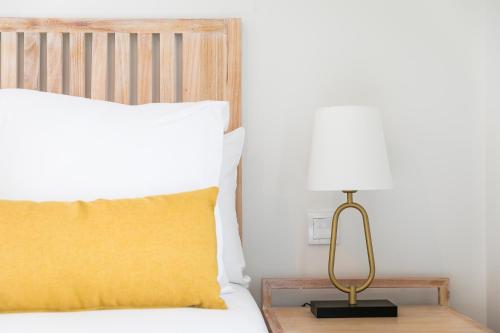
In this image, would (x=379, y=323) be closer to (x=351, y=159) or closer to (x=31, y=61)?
(x=351, y=159)

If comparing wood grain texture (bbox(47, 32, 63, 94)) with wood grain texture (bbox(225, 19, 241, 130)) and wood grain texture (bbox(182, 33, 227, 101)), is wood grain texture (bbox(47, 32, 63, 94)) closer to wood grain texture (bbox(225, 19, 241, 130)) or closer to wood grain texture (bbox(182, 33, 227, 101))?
wood grain texture (bbox(182, 33, 227, 101))

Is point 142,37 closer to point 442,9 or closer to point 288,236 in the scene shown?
point 288,236

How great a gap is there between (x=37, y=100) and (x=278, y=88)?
0.75 metres

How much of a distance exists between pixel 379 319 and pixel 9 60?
134 cm

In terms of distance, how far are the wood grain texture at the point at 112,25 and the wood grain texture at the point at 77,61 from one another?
26 mm

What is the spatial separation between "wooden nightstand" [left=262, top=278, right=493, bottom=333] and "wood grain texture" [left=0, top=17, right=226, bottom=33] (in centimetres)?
82

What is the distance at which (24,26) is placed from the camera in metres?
1.86

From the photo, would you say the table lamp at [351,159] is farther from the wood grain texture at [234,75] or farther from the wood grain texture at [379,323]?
the wood grain texture at [234,75]

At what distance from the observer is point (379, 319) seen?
63.4 inches

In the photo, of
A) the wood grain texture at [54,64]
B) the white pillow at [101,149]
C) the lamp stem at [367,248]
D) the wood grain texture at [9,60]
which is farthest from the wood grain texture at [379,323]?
the wood grain texture at [9,60]

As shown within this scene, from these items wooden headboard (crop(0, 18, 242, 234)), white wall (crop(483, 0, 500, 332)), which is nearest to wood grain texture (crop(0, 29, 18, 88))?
wooden headboard (crop(0, 18, 242, 234))

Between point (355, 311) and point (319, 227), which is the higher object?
point (319, 227)

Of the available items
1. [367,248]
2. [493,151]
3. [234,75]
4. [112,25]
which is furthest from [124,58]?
[493,151]

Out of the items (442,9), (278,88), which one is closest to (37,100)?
(278,88)
